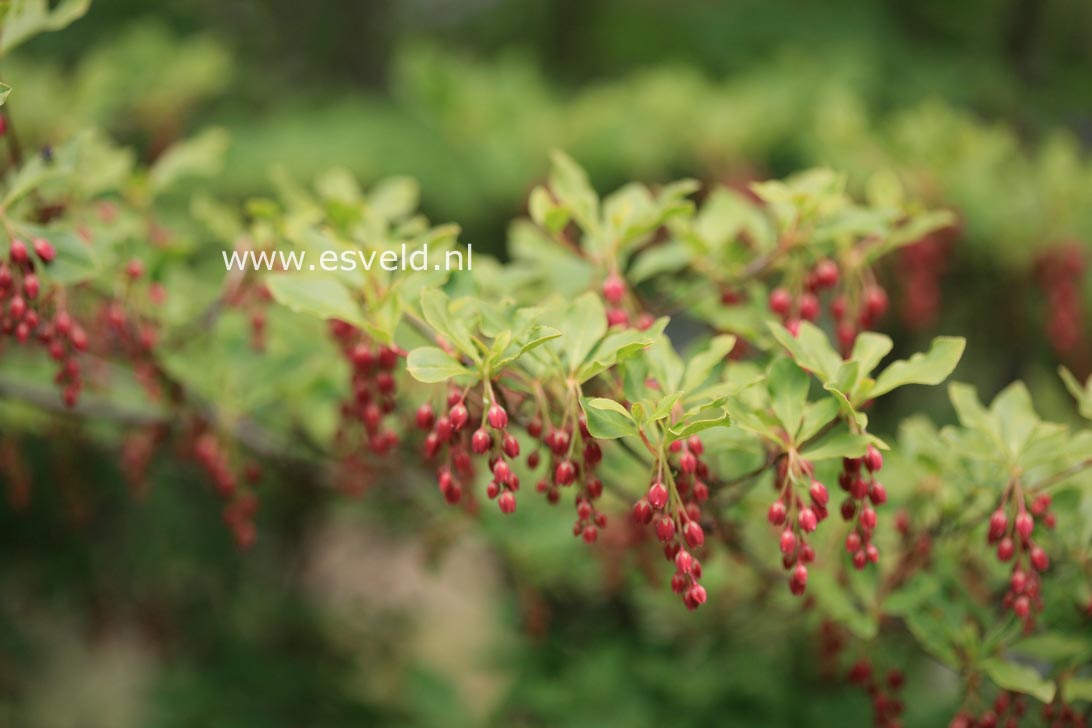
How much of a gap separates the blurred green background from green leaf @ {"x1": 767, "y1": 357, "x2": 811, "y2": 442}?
910mm

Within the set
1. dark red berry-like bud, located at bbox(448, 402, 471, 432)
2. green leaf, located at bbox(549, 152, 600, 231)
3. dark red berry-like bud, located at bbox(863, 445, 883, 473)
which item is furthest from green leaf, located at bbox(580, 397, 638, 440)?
green leaf, located at bbox(549, 152, 600, 231)

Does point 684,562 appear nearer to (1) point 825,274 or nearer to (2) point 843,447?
(2) point 843,447

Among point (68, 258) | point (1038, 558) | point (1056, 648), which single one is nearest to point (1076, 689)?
point (1056, 648)

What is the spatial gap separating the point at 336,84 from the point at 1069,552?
5.31 metres

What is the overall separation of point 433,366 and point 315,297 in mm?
248

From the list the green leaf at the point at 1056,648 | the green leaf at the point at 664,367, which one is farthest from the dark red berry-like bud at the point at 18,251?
the green leaf at the point at 1056,648

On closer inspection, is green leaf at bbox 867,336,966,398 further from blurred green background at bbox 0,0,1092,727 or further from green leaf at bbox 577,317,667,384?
blurred green background at bbox 0,0,1092,727

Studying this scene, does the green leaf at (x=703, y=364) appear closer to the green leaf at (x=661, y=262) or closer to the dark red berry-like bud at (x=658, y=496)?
the dark red berry-like bud at (x=658, y=496)

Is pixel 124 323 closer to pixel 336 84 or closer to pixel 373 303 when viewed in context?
pixel 373 303

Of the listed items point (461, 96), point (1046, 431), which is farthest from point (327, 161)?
point (1046, 431)

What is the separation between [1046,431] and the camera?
134 centimetres

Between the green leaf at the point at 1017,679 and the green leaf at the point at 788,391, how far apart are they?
51 cm

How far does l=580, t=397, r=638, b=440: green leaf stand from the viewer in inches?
45.1

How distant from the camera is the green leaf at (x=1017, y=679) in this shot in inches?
51.3
